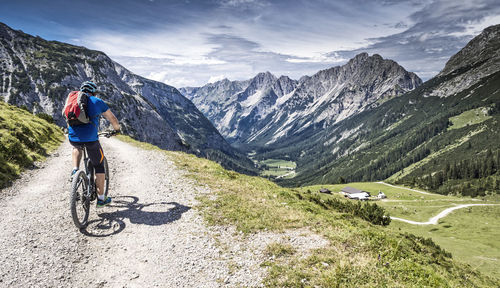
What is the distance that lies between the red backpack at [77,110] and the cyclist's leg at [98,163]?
1.19 meters

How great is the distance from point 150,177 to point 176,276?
445 inches

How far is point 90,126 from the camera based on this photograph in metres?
10.1

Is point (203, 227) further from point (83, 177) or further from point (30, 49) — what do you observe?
point (30, 49)

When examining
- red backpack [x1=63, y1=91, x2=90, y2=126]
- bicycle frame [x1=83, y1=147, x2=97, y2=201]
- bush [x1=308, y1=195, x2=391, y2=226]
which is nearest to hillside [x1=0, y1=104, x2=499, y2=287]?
bicycle frame [x1=83, y1=147, x2=97, y2=201]

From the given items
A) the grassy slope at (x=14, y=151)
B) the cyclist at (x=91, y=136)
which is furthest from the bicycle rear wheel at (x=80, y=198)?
the grassy slope at (x=14, y=151)

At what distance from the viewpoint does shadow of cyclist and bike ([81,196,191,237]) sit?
9433mm

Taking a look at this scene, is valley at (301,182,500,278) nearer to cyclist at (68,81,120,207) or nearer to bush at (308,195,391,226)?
bush at (308,195,391,226)

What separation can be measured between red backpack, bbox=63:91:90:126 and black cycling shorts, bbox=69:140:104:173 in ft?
3.09

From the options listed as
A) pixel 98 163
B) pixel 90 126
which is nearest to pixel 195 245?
pixel 98 163

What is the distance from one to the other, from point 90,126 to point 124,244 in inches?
200

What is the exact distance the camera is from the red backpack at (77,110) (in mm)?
9352

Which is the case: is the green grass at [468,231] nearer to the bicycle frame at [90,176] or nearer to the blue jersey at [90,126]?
the bicycle frame at [90,176]

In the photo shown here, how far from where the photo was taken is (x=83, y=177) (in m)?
9.77

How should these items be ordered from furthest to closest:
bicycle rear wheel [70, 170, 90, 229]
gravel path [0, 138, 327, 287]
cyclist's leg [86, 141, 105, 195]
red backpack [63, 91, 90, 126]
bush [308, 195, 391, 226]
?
1. bush [308, 195, 391, 226]
2. cyclist's leg [86, 141, 105, 195]
3. red backpack [63, 91, 90, 126]
4. bicycle rear wheel [70, 170, 90, 229]
5. gravel path [0, 138, 327, 287]
